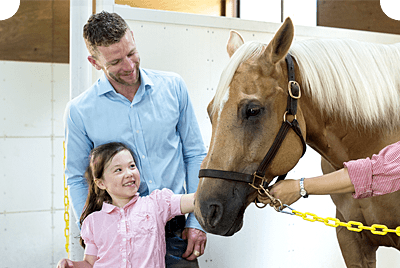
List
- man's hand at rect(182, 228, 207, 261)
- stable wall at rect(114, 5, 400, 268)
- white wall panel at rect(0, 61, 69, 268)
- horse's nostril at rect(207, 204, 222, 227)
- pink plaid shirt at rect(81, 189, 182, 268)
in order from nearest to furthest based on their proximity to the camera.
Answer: horse's nostril at rect(207, 204, 222, 227)
pink plaid shirt at rect(81, 189, 182, 268)
man's hand at rect(182, 228, 207, 261)
stable wall at rect(114, 5, 400, 268)
white wall panel at rect(0, 61, 69, 268)

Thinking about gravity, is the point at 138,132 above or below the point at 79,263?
above

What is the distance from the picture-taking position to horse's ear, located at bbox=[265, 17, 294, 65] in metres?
1.03

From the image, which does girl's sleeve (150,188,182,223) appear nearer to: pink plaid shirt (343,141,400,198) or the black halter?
the black halter

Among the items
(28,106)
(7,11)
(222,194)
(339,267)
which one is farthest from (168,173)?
(7,11)

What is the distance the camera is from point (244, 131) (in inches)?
41.4

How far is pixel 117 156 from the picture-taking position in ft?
4.39

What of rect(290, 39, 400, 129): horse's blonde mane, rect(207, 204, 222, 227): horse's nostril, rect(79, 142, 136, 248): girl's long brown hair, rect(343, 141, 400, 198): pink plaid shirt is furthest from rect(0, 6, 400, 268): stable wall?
rect(343, 141, 400, 198): pink plaid shirt

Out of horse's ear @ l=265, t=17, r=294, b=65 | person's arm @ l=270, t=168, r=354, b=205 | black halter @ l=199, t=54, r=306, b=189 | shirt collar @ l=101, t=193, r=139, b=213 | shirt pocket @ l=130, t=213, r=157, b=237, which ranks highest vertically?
horse's ear @ l=265, t=17, r=294, b=65

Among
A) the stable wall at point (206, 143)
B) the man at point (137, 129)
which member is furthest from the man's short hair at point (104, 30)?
the stable wall at point (206, 143)

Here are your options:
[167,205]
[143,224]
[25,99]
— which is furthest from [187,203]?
[25,99]

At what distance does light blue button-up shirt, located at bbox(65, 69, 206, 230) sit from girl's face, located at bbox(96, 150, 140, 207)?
102mm

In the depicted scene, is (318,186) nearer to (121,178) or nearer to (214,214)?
(214,214)

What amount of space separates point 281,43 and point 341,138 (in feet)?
1.33

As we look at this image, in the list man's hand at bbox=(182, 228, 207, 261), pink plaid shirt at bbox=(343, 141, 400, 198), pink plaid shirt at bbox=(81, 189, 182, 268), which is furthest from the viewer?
man's hand at bbox=(182, 228, 207, 261)
